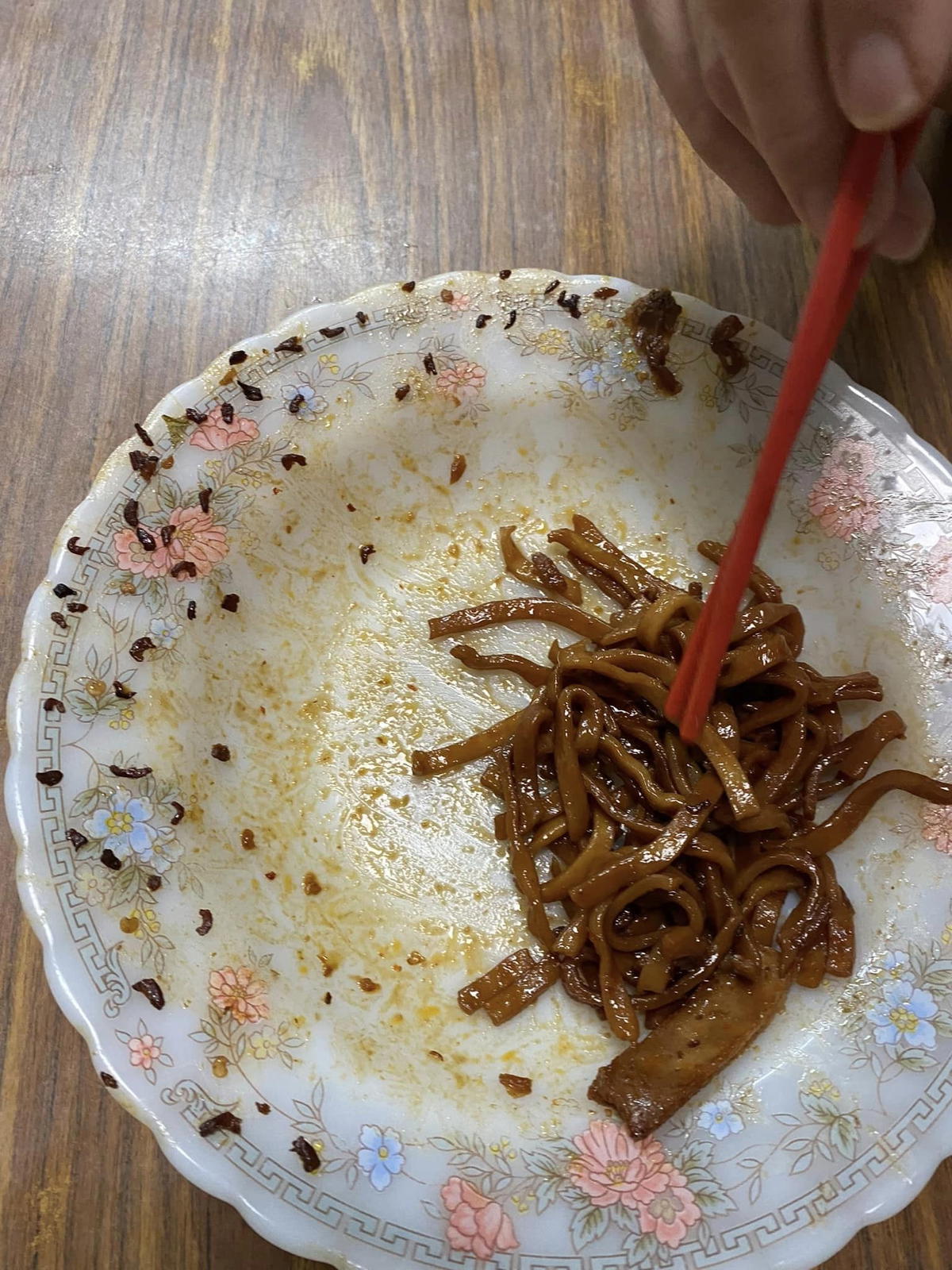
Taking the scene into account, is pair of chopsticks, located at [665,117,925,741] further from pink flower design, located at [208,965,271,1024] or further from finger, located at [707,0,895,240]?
pink flower design, located at [208,965,271,1024]

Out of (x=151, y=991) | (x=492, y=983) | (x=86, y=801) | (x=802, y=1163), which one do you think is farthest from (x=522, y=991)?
(x=86, y=801)

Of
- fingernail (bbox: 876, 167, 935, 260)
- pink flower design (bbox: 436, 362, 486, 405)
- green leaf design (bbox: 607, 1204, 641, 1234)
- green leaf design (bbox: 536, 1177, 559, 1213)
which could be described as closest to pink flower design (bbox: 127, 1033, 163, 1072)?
green leaf design (bbox: 536, 1177, 559, 1213)

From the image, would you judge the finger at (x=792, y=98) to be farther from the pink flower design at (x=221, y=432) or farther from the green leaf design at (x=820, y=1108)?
the green leaf design at (x=820, y=1108)

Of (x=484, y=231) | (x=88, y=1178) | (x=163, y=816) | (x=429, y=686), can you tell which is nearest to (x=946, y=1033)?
(x=429, y=686)

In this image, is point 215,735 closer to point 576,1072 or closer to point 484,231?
point 576,1072

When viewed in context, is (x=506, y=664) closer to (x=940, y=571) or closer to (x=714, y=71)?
(x=940, y=571)

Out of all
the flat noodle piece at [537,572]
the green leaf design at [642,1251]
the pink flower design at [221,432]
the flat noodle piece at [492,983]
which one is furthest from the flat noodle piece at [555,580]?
the green leaf design at [642,1251]
